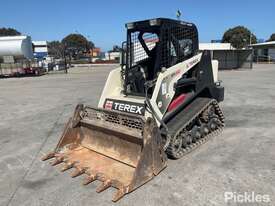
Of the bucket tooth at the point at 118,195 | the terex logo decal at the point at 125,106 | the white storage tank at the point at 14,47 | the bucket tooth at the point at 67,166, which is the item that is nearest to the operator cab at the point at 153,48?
the terex logo decal at the point at 125,106

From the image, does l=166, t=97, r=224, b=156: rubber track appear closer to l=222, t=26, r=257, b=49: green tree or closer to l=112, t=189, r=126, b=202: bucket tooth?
l=112, t=189, r=126, b=202: bucket tooth

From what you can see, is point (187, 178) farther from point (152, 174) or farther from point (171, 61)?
point (171, 61)

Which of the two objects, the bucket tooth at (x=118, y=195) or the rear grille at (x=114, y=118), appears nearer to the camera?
the bucket tooth at (x=118, y=195)

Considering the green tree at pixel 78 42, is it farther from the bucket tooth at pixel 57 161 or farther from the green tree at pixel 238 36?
the bucket tooth at pixel 57 161

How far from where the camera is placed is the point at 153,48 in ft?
18.2

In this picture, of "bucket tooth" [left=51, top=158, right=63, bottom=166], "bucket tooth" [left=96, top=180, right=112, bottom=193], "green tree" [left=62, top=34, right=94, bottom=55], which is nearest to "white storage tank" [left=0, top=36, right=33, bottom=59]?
"bucket tooth" [left=51, top=158, right=63, bottom=166]

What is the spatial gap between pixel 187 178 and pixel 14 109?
7759mm

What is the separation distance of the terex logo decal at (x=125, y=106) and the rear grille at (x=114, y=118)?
28cm

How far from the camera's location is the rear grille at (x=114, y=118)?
14.0 feet

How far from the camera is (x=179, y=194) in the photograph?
3.63 m

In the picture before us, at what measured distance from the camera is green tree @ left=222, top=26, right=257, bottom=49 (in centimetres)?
5787

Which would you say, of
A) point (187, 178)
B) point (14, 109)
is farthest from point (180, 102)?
point (14, 109)

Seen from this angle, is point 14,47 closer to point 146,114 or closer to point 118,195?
point 146,114
